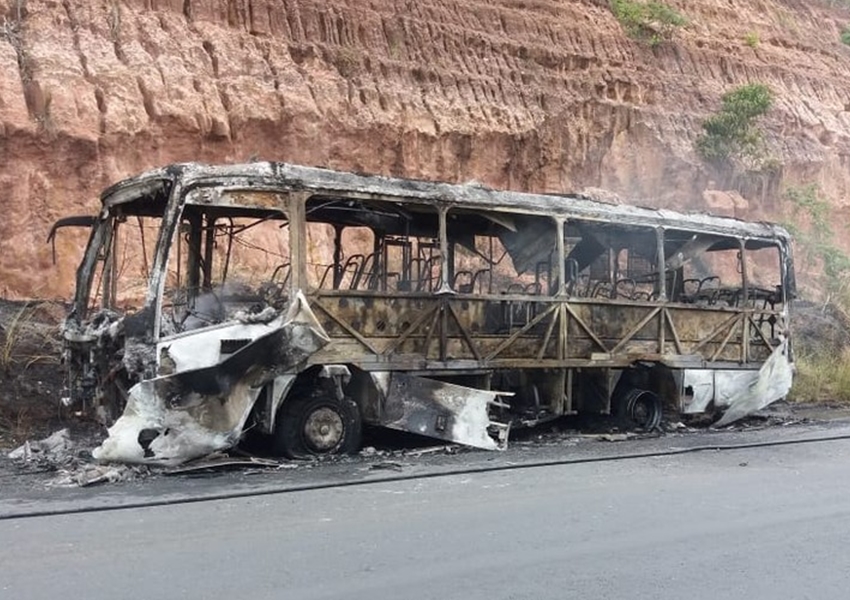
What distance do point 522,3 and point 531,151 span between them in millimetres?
5168

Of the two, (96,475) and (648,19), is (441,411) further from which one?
(648,19)

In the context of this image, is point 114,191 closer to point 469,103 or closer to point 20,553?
point 20,553

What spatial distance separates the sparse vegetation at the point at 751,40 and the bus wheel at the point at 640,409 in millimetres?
22960

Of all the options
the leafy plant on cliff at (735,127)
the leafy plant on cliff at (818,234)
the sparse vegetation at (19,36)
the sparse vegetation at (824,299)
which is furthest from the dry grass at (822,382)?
the sparse vegetation at (19,36)

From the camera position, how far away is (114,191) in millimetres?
10250

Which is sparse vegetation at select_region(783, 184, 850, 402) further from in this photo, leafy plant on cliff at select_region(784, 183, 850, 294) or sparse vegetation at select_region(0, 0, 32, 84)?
sparse vegetation at select_region(0, 0, 32, 84)

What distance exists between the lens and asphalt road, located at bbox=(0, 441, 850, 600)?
5117 millimetres

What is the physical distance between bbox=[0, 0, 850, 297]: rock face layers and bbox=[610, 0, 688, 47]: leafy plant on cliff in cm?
42

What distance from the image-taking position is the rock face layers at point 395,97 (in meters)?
17.0

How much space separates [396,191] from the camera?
10.6 m

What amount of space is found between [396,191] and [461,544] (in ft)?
17.6

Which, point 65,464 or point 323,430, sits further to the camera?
point 323,430

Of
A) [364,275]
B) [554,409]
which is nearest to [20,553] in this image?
[364,275]

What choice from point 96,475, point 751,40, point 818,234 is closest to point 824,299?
point 818,234
